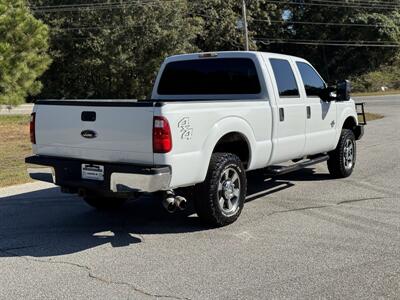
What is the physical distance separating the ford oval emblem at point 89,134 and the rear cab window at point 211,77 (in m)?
2.11

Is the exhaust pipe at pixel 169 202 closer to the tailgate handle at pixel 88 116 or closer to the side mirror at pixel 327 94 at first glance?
the tailgate handle at pixel 88 116

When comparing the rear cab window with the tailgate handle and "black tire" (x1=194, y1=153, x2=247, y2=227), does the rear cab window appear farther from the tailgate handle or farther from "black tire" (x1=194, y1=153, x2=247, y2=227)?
the tailgate handle

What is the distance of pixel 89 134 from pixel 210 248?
1713 millimetres

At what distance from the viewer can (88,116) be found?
5727mm

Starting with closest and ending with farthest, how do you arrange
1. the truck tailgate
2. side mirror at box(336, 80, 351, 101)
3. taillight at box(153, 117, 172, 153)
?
taillight at box(153, 117, 172, 153) → the truck tailgate → side mirror at box(336, 80, 351, 101)

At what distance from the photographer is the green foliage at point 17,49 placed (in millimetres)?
16078

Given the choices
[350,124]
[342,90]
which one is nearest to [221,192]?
[342,90]

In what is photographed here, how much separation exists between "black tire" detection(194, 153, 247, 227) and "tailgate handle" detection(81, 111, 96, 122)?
1.33m

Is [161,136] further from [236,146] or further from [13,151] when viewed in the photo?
[13,151]

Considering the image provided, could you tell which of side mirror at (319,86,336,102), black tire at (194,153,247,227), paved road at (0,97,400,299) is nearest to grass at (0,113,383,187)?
paved road at (0,97,400,299)

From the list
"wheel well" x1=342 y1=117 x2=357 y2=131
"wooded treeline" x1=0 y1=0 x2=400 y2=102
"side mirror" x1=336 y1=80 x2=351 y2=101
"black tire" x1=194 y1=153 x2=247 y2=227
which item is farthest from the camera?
"wooded treeline" x1=0 y1=0 x2=400 y2=102

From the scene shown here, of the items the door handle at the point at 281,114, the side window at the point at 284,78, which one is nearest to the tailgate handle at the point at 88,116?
the door handle at the point at 281,114

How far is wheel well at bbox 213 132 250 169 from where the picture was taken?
6.34 meters

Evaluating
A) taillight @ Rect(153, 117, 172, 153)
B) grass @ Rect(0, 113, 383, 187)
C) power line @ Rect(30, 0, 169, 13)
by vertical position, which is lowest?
grass @ Rect(0, 113, 383, 187)
